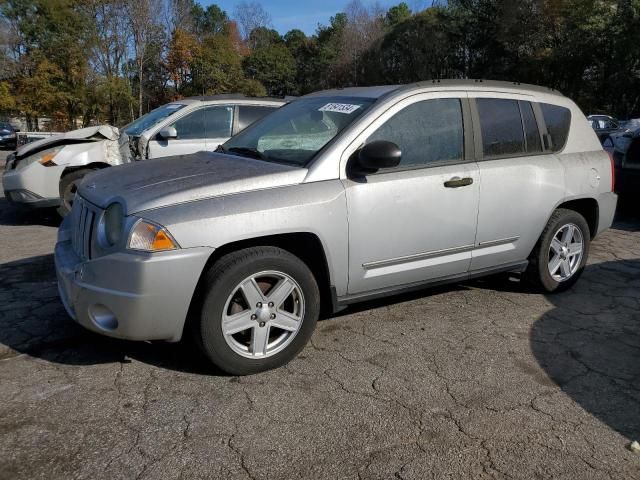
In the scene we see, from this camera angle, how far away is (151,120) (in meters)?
7.55

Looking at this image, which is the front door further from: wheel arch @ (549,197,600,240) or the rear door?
wheel arch @ (549,197,600,240)

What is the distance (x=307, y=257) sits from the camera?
3561 mm

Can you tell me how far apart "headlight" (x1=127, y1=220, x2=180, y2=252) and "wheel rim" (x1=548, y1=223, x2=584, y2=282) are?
126 inches

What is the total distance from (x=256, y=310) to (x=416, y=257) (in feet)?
4.02

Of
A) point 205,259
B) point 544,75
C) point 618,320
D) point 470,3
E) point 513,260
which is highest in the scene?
point 470,3

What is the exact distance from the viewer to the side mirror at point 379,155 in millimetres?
3416

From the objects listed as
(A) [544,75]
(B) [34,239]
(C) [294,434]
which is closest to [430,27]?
(A) [544,75]

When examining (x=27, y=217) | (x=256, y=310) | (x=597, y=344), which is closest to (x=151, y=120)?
(x=27, y=217)

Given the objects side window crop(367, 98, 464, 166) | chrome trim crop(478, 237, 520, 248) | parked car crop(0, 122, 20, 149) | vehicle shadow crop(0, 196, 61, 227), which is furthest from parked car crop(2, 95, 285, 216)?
parked car crop(0, 122, 20, 149)

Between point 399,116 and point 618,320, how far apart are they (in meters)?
2.28

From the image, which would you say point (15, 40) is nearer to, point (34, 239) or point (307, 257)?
point (34, 239)

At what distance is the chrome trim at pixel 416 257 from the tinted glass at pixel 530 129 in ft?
3.45

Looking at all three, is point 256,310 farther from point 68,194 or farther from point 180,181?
point 68,194

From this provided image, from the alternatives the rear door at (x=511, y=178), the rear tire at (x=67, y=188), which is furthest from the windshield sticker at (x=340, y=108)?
the rear tire at (x=67, y=188)
